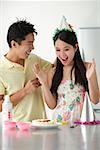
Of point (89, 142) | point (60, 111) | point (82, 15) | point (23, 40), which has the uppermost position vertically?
point (82, 15)

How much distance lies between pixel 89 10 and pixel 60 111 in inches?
125

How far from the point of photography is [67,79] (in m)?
2.11

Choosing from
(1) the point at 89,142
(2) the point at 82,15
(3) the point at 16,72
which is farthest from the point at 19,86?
(2) the point at 82,15

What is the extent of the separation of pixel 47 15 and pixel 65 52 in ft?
9.80

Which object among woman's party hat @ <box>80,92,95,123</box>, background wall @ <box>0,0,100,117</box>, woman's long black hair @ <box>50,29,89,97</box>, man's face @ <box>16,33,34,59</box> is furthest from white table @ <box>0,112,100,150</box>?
background wall @ <box>0,0,100,117</box>

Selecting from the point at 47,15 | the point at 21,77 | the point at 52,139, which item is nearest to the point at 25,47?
the point at 21,77

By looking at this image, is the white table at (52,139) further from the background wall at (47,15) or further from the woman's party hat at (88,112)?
the background wall at (47,15)

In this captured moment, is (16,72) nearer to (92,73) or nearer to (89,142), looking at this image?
(92,73)

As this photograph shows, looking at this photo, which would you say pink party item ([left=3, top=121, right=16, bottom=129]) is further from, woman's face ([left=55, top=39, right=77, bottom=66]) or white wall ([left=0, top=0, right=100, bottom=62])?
white wall ([left=0, top=0, right=100, bottom=62])

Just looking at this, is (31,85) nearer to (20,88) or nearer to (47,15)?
(20,88)

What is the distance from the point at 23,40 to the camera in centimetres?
208

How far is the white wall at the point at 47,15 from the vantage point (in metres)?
4.91

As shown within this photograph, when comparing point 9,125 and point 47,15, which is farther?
point 47,15

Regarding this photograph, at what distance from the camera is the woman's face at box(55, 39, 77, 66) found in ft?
6.68
